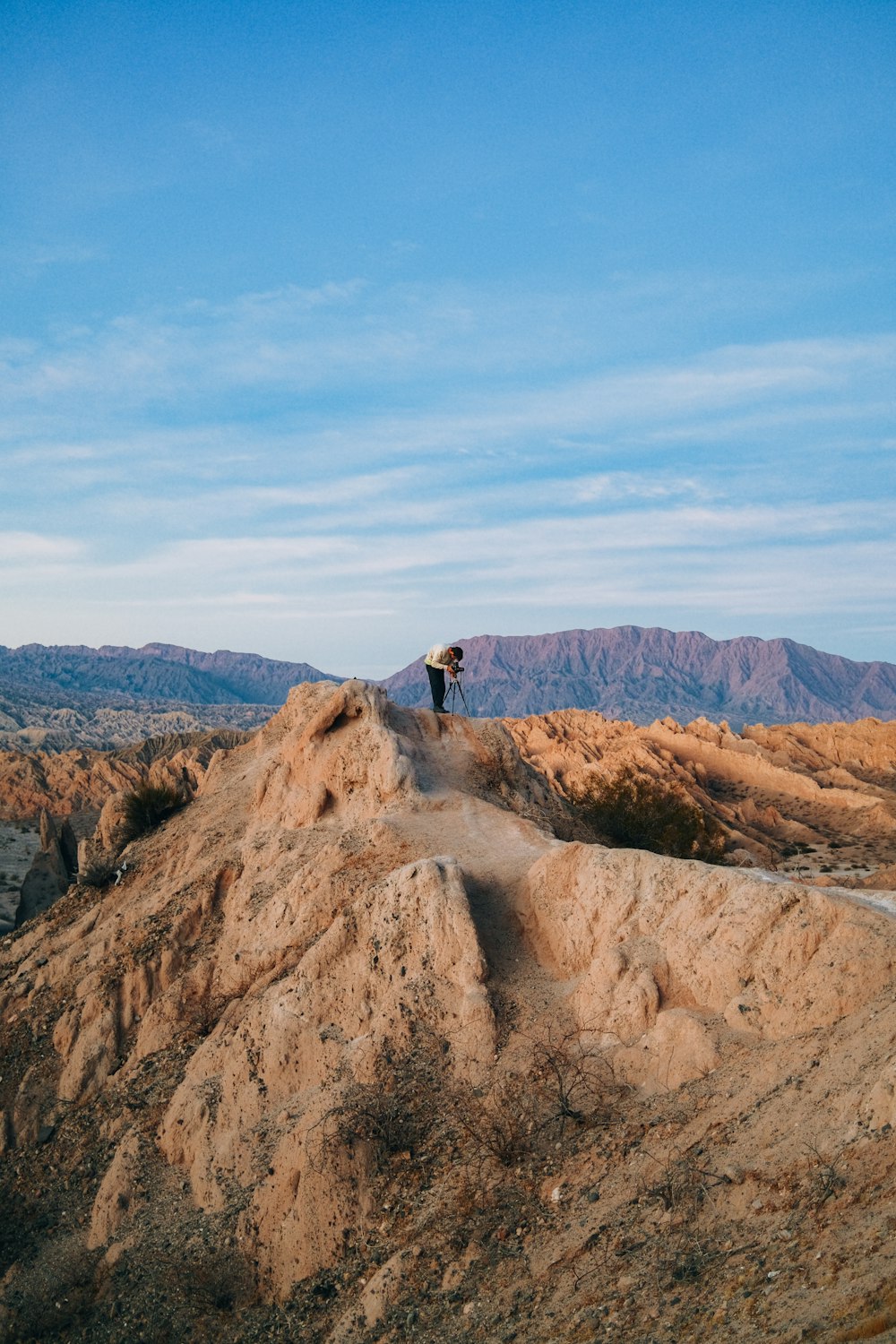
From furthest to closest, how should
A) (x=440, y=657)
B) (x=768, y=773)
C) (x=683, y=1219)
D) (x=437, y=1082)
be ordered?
(x=768, y=773)
(x=440, y=657)
(x=437, y=1082)
(x=683, y=1219)

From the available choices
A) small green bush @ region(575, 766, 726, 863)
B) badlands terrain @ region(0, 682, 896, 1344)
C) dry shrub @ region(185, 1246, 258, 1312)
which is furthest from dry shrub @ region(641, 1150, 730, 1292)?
small green bush @ region(575, 766, 726, 863)

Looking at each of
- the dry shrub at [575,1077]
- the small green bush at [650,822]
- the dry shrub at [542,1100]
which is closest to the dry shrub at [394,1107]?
the dry shrub at [542,1100]

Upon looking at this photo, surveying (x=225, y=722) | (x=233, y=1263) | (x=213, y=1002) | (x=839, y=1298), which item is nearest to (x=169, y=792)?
(x=213, y=1002)

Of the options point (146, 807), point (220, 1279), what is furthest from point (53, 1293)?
point (146, 807)

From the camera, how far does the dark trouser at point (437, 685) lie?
54.4 ft

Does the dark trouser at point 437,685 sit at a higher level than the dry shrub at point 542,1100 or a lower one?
higher

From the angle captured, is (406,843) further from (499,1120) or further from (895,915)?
(895,915)

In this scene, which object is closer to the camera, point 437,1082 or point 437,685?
point 437,1082

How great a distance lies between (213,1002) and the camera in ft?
41.8

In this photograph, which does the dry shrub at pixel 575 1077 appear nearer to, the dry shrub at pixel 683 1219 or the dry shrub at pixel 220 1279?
the dry shrub at pixel 683 1219

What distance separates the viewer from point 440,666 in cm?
1675

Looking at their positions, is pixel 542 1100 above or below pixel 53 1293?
above

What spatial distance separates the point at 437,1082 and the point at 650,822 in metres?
19.8

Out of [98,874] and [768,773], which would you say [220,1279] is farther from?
[768,773]
